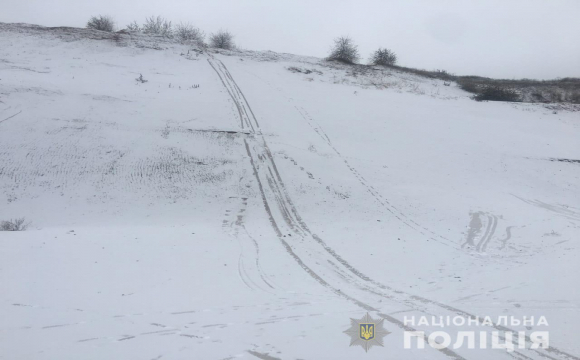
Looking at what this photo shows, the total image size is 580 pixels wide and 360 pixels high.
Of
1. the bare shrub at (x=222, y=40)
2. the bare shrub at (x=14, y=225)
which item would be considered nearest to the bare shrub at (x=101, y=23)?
the bare shrub at (x=222, y=40)

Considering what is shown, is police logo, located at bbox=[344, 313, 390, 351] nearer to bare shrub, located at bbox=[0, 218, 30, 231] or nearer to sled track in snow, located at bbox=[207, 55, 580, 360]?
sled track in snow, located at bbox=[207, 55, 580, 360]

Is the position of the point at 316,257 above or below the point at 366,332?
below

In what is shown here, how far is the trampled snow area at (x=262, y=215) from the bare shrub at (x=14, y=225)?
423 mm

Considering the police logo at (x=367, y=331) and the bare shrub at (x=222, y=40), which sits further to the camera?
the bare shrub at (x=222, y=40)

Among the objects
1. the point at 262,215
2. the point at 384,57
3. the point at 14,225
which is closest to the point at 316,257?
the point at 262,215

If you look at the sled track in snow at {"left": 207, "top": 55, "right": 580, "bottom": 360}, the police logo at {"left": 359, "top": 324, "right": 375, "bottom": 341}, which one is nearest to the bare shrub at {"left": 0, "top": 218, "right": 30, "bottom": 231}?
the sled track in snow at {"left": 207, "top": 55, "right": 580, "bottom": 360}

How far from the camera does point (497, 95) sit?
2838 cm

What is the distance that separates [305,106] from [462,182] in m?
9.57

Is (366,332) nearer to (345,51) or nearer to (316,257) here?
(316,257)

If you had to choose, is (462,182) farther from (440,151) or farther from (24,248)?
(24,248)

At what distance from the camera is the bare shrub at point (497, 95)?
28.2 metres

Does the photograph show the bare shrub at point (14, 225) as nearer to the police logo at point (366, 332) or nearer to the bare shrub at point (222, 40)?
the police logo at point (366, 332)

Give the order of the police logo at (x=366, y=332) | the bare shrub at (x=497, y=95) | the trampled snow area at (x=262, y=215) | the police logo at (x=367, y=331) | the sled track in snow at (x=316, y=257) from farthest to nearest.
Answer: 1. the bare shrub at (x=497, y=95)
2. the sled track in snow at (x=316, y=257)
3. the trampled snow area at (x=262, y=215)
4. the police logo at (x=367, y=331)
5. the police logo at (x=366, y=332)

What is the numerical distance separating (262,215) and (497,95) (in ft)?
87.4
